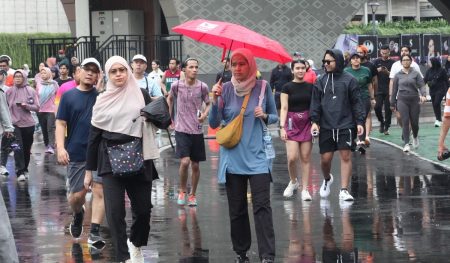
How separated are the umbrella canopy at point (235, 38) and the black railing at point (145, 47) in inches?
820

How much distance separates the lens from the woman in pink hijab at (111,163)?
888 cm

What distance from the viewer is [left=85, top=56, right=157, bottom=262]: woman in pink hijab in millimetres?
8875

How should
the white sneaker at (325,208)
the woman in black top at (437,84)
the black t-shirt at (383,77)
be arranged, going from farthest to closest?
1. the woman in black top at (437,84)
2. the black t-shirt at (383,77)
3. the white sneaker at (325,208)

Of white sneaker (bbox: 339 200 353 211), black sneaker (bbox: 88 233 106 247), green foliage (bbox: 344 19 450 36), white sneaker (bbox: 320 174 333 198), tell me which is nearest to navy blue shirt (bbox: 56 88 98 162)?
black sneaker (bbox: 88 233 106 247)

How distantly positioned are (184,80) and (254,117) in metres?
4.09

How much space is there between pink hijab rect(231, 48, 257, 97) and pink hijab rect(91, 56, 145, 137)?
2.85ft

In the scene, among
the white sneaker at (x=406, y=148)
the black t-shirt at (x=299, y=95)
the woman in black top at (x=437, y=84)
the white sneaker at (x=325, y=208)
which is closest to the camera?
the white sneaker at (x=325, y=208)

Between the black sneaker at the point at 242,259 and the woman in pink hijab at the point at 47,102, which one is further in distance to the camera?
the woman in pink hijab at the point at 47,102

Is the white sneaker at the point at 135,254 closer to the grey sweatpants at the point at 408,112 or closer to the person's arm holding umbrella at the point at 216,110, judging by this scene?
the person's arm holding umbrella at the point at 216,110

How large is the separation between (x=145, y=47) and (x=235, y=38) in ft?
75.4

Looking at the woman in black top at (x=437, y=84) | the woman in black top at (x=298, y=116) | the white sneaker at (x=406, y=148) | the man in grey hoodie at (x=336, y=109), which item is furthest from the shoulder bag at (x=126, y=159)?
the woman in black top at (x=437, y=84)

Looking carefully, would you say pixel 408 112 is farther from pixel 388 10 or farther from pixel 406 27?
pixel 388 10

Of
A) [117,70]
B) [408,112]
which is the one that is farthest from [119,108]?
[408,112]

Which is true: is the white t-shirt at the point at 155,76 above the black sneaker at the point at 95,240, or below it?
above
